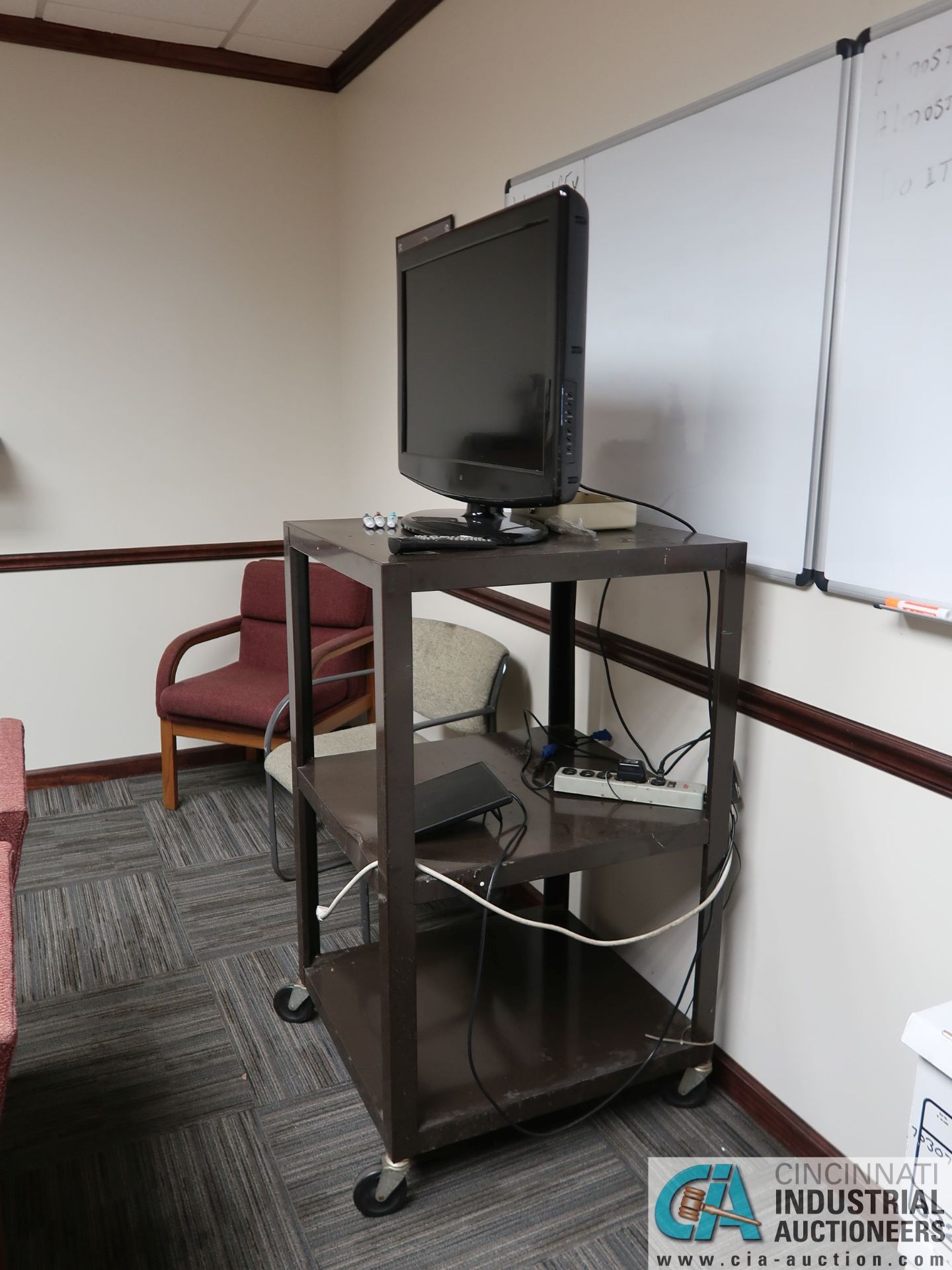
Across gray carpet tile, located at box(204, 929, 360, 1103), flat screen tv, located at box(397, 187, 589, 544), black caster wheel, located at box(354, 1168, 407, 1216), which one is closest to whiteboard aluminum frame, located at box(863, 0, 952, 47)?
flat screen tv, located at box(397, 187, 589, 544)

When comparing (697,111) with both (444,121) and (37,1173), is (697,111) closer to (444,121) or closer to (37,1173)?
(444,121)

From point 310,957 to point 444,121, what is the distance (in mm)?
2011

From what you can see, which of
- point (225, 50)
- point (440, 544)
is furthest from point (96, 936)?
point (225, 50)

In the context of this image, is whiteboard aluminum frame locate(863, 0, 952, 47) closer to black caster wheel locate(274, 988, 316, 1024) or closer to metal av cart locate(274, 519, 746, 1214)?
metal av cart locate(274, 519, 746, 1214)

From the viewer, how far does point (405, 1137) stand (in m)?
1.42

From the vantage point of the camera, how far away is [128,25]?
2.73 meters

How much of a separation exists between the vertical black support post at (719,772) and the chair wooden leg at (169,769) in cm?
178

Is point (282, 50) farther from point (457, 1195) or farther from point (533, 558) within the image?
point (457, 1195)

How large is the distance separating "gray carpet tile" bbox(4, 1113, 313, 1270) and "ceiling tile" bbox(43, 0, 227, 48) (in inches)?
109

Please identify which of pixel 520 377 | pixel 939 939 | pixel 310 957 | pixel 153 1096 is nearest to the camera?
pixel 939 939

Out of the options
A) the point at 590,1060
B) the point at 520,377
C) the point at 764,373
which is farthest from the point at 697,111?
the point at 590,1060

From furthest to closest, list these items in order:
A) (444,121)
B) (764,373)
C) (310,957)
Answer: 1. (444,121)
2. (310,957)
3. (764,373)

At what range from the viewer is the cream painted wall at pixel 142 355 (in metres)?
2.86

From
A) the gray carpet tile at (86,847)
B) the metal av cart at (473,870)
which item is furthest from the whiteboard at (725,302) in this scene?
the gray carpet tile at (86,847)
